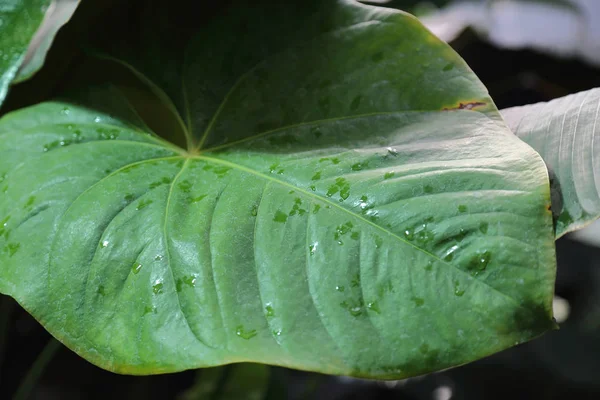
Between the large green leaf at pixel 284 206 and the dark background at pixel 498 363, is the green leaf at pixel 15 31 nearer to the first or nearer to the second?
the large green leaf at pixel 284 206

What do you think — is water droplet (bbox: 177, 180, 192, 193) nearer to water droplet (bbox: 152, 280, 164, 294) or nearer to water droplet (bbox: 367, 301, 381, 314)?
water droplet (bbox: 152, 280, 164, 294)

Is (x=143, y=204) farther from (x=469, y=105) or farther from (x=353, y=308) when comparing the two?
(x=469, y=105)

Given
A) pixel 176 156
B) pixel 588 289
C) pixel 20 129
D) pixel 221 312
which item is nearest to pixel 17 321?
pixel 20 129

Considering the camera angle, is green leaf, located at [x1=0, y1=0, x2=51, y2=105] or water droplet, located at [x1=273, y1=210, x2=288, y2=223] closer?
water droplet, located at [x1=273, y1=210, x2=288, y2=223]

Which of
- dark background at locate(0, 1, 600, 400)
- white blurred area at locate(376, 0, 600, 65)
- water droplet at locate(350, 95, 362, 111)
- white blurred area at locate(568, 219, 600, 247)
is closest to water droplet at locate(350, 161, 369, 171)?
water droplet at locate(350, 95, 362, 111)

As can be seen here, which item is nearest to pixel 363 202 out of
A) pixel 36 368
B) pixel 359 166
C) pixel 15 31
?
pixel 359 166
